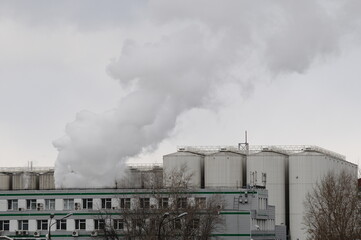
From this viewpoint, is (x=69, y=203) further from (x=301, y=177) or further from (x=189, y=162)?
(x=301, y=177)

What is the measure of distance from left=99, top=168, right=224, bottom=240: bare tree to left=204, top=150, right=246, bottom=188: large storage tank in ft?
89.5

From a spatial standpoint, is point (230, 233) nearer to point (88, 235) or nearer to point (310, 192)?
point (88, 235)

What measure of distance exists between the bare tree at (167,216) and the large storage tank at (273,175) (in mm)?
29000

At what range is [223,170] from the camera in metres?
140

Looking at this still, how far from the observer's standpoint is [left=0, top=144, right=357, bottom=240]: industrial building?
111688mm

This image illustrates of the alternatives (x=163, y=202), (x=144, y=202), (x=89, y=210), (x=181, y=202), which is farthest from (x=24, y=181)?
(x=181, y=202)

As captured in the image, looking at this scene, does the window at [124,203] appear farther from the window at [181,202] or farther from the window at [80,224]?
the window at [181,202]

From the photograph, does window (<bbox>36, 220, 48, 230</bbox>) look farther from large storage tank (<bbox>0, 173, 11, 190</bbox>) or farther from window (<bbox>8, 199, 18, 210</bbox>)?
large storage tank (<bbox>0, 173, 11, 190</bbox>)

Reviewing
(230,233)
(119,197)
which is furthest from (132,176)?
(230,233)

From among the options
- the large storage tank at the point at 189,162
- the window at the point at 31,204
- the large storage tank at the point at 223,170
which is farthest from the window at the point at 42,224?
the large storage tank at the point at 223,170

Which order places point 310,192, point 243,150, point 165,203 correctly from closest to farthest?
1. point 165,203
2. point 310,192
3. point 243,150

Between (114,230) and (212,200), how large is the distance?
12.6m

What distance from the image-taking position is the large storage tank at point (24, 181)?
135 metres

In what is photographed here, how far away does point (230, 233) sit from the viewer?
10975 cm
